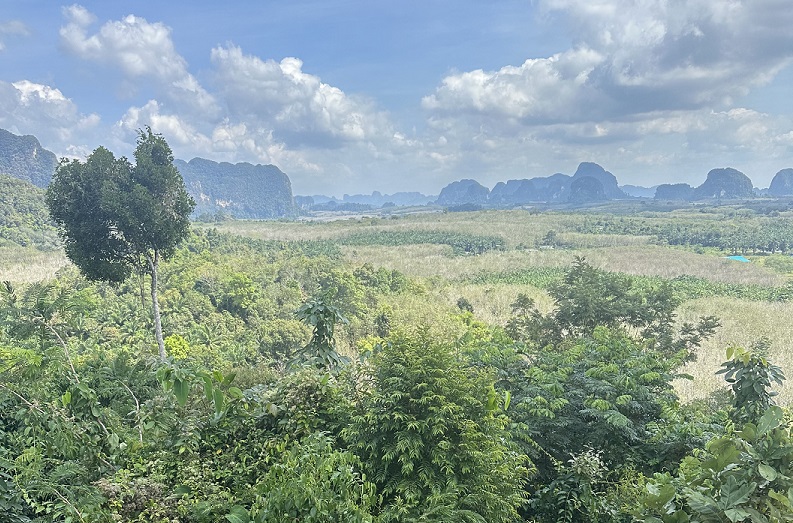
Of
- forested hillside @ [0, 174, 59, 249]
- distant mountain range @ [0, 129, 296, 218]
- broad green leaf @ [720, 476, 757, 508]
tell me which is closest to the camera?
broad green leaf @ [720, 476, 757, 508]

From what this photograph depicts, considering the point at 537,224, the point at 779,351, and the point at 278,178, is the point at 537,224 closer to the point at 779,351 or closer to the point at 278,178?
the point at 779,351

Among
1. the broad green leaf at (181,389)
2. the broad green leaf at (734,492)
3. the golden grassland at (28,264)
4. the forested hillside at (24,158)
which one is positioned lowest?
the golden grassland at (28,264)

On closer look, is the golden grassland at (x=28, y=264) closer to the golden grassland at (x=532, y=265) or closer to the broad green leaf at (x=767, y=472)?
the golden grassland at (x=532, y=265)

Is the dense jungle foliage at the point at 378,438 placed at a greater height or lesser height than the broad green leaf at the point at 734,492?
lesser

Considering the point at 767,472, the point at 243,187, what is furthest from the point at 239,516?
the point at 243,187

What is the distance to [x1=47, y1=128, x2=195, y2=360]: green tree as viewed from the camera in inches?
341

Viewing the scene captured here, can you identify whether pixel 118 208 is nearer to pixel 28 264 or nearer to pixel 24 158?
pixel 28 264

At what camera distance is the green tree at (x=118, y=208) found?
8.67 m

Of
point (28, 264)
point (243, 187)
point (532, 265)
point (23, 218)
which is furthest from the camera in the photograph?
point (243, 187)

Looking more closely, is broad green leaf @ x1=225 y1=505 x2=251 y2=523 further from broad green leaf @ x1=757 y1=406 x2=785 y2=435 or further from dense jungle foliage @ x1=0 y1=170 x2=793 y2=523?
broad green leaf @ x1=757 y1=406 x2=785 y2=435

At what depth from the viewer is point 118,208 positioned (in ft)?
28.1

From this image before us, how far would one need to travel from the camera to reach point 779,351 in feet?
44.0

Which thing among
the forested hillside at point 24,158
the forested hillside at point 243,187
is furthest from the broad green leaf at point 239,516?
the forested hillside at point 243,187

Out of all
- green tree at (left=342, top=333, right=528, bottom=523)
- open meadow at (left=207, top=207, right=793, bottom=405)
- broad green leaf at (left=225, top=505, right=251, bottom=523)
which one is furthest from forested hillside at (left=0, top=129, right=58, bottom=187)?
broad green leaf at (left=225, top=505, right=251, bottom=523)
